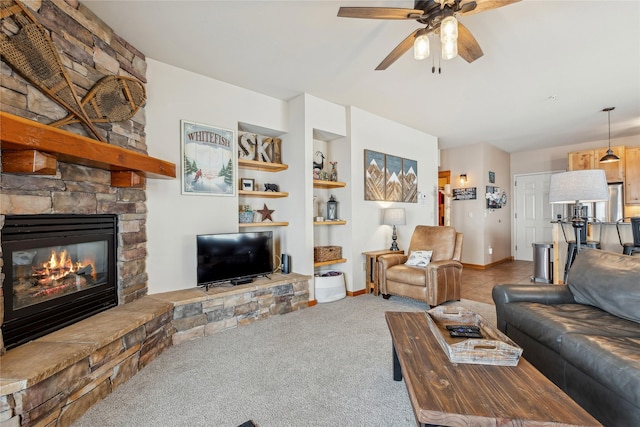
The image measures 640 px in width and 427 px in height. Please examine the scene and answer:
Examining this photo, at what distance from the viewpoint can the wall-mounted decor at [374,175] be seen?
4203mm

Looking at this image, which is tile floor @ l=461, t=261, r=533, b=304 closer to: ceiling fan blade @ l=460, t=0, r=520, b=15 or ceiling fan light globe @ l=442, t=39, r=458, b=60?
ceiling fan light globe @ l=442, t=39, r=458, b=60

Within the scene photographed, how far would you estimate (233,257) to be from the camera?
3.02 m

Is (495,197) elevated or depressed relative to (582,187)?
elevated

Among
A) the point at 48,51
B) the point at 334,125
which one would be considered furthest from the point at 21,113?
the point at 334,125

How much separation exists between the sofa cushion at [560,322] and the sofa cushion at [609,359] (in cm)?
9

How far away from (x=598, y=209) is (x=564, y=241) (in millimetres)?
2351

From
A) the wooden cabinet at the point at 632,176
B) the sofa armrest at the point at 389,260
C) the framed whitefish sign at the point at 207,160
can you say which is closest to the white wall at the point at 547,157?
the wooden cabinet at the point at 632,176

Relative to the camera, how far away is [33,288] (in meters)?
1.80

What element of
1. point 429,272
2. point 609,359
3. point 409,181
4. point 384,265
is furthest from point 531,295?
point 409,181

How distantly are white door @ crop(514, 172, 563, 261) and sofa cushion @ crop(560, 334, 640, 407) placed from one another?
588 centimetres

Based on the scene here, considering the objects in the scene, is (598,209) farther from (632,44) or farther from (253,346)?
(253,346)

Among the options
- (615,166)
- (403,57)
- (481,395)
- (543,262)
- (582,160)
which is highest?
(403,57)

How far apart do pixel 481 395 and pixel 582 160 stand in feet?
22.2

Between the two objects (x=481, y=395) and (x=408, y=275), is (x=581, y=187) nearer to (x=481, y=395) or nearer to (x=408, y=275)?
(x=408, y=275)
